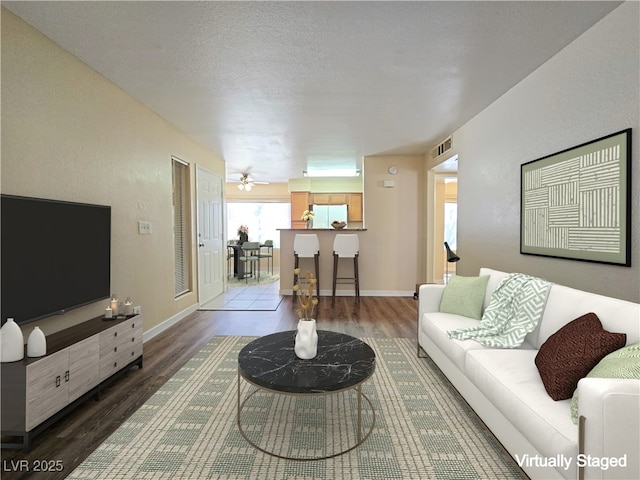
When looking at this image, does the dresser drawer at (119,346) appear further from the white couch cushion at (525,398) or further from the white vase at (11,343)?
the white couch cushion at (525,398)

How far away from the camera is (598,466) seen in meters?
1.16

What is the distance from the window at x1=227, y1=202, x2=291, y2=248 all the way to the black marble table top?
311 inches

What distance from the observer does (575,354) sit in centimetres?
152

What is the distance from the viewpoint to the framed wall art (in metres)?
2.00

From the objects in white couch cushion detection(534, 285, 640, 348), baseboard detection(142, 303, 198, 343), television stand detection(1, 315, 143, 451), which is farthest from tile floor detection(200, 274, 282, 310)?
white couch cushion detection(534, 285, 640, 348)

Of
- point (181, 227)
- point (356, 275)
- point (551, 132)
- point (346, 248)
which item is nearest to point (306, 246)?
point (346, 248)

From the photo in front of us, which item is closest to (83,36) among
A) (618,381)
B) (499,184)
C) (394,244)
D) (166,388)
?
(166,388)

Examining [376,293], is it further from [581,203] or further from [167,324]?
[581,203]

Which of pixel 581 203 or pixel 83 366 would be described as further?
pixel 581 203

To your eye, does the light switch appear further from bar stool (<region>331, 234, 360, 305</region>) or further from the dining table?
the dining table

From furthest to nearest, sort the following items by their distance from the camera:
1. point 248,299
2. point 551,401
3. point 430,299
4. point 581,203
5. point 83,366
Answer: point 248,299 < point 430,299 < point 581,203 < point 83,366 < point 551,401

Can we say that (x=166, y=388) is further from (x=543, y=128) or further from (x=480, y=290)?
(x=543, y=128)

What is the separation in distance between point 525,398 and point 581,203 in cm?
153

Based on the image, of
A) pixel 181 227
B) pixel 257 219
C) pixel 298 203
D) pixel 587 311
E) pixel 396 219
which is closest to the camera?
pixel 587 311
